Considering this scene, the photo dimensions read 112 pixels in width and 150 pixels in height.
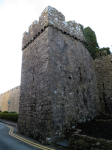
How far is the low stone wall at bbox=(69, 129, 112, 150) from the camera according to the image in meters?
4.27

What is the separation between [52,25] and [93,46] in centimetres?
569

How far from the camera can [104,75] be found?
10.7m

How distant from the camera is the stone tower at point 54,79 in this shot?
21.5ft

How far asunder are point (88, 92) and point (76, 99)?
70.5 inches

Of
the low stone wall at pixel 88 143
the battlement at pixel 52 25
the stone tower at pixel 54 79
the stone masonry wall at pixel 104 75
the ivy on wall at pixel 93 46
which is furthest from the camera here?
the ivy on wall at pixel 93 46

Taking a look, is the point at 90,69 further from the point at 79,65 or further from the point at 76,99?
the point at 76,99

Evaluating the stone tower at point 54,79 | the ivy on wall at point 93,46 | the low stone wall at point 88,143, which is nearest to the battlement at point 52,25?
the stone tower at point 54,79

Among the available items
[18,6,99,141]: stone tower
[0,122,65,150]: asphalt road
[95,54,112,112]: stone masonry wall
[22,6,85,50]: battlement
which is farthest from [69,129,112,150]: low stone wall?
[22,6,85,50]: battlement

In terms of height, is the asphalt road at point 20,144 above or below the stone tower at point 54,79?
below

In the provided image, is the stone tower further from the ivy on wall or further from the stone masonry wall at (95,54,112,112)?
the ivy on wall

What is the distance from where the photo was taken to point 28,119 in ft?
25.3

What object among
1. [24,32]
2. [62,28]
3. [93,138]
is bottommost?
[93,138]

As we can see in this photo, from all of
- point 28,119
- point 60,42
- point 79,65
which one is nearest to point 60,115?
point 28,119

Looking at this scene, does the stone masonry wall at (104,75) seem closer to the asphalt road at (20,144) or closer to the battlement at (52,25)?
the battlement at (52,25)
